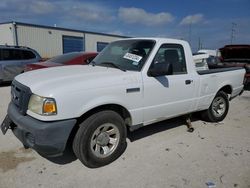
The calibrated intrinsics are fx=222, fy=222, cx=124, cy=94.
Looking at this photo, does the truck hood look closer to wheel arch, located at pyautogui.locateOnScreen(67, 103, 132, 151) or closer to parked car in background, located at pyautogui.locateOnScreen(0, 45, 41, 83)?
wheel arch, located at pyautogui.locateOnScreen(67, 103, 132, 151)

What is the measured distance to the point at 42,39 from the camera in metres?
22.2

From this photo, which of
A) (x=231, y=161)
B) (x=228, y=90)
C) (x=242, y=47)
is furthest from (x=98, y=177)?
(x=242, y=47)

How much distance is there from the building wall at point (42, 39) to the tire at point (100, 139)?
19706 millimetres

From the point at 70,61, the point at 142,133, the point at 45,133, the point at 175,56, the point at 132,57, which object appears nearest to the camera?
the point at 45,133

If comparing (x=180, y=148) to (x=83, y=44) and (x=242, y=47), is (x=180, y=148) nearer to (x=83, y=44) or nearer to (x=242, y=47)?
(x=242, y=47)

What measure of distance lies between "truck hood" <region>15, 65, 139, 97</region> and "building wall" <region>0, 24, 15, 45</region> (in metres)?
18.8

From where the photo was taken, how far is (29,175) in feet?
10.0

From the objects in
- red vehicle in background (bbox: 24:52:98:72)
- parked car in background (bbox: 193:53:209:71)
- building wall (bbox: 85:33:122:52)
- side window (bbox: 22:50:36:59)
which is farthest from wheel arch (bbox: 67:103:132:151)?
building wall (bbox: 85:33:122:52)

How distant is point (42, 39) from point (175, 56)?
20.8m

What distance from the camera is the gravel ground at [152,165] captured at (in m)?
2.95

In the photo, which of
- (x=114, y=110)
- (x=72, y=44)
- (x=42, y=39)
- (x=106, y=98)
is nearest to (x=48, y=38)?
(x=42, y=39)

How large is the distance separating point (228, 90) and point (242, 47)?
5.22 meters

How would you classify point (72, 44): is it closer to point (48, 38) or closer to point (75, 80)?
point (48, 38)

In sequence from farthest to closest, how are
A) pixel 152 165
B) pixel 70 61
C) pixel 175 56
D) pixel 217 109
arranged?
pixel 70 61
pixel 217 109
pixel 175 56
pixel 152 165
